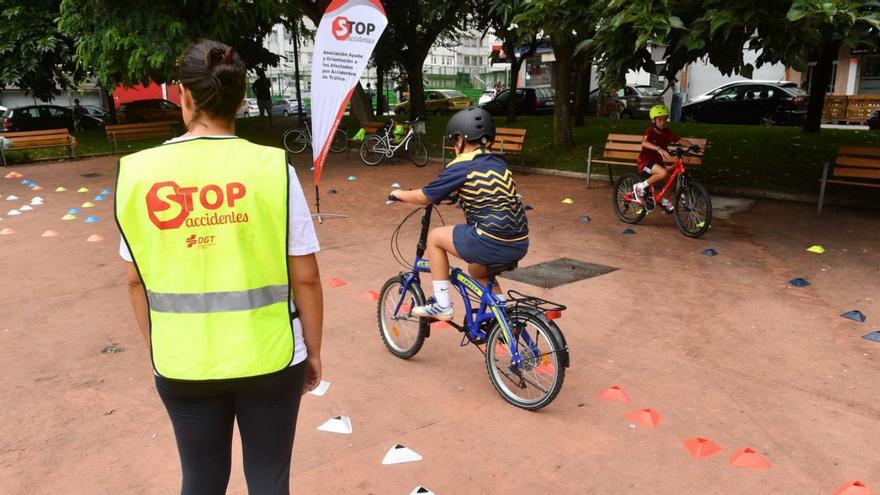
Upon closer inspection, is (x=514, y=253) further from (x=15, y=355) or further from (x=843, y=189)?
(x=843, y=189)

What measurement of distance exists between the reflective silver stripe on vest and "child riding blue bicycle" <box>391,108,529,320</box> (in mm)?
2216

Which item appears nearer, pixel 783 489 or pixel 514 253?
pixel 783 489

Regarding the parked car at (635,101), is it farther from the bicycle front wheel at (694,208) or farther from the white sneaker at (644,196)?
the bicycle front wheel at (694,208)

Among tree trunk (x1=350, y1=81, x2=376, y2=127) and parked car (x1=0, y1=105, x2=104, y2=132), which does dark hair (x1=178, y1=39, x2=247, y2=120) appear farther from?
parked car (x1=0, y1=105, x2=104, y2=132)

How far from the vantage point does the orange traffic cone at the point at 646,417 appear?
13.0 feet

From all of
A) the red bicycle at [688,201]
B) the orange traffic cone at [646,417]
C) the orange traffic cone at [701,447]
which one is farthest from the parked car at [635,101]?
the orange traffic cone at [701,447]

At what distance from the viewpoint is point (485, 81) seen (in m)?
65.9

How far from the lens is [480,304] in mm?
4320

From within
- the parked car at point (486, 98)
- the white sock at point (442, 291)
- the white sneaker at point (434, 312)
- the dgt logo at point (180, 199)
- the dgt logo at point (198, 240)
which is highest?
the parked car at point (486, 98)

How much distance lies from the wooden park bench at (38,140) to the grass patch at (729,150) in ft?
1.72

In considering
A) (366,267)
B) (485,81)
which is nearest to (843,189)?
(366,267)

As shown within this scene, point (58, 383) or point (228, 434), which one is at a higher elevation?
point (228, 434)

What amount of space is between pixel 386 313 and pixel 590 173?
816 centimetres

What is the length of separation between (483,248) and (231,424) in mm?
2215
